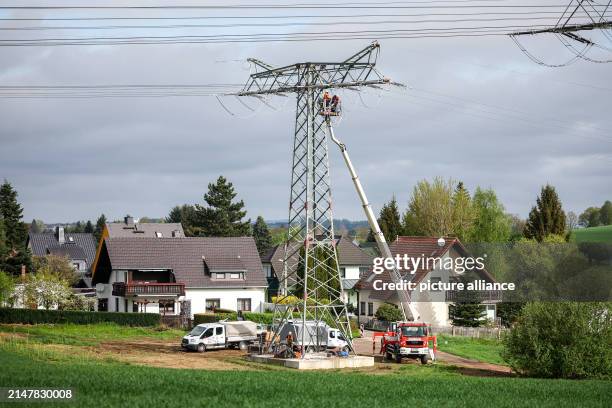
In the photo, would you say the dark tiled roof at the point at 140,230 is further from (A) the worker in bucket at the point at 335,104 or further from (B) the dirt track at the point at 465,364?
(A) the worker in bucket at the point at 335,104

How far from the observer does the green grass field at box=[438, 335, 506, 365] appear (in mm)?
56750

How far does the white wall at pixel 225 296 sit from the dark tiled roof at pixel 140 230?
28.1 m

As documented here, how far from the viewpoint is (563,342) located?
4734 cm

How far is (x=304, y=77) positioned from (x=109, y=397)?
892 inches

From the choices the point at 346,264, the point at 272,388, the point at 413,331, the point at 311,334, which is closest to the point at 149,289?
the point at 346,264

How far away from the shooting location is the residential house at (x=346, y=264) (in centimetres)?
9775

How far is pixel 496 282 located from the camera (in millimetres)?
75125

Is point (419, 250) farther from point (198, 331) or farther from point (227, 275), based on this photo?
point (198, 331)

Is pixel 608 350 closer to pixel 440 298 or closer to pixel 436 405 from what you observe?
pixel 436 405

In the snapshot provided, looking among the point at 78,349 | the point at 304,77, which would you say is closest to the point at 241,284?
the point at 78,349

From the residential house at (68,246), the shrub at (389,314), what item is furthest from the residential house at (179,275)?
the residential house at (68,246)

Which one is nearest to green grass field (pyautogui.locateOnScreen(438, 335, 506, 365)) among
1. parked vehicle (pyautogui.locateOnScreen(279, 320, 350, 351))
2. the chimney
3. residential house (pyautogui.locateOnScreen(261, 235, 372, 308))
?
parked vehicle (pyautogui.locateOnScreen(279, 320, 350, 351))

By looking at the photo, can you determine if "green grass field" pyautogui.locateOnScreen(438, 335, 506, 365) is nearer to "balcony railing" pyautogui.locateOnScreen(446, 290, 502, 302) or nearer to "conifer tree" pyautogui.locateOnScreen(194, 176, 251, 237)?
"balcony railing" pyautogui.locateOnScreen(446, 290, 502, 302)

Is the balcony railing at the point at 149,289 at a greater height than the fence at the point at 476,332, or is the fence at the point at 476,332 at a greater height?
the balcony railing at the point at 149,289
